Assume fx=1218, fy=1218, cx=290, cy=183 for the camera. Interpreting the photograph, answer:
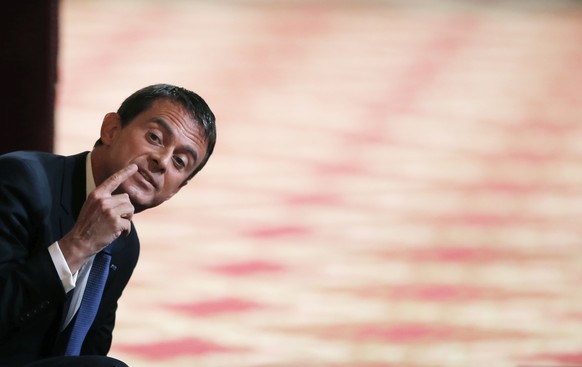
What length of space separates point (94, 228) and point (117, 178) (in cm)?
6

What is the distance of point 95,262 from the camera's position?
4.41 feet

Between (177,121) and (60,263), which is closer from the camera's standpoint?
(60,263)

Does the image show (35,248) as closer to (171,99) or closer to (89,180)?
(89,180)

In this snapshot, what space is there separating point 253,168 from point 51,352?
216 centimetres

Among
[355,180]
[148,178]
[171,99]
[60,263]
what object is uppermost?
→ [355,180]

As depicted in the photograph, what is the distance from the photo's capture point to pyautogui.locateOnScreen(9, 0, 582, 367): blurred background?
101 inches

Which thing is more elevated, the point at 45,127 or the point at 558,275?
the point at 558,275

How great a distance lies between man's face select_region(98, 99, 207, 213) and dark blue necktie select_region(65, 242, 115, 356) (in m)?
0.07

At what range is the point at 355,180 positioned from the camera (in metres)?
3.43

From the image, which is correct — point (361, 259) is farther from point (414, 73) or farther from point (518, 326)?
point (414, 73)

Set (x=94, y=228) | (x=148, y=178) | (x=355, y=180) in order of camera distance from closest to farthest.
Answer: (x=94, y=228) → (x=148, y=178) → (x=355, y=180)

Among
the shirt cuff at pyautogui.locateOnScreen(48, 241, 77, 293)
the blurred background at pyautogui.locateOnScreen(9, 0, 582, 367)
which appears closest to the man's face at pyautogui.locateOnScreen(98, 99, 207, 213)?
the shirt cuff at pyautogui.locateOnScreen(48, 241, 77, 293)

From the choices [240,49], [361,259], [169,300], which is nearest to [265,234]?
[361,259]

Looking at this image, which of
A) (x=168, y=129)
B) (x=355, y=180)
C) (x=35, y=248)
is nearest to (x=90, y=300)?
(x=35, y=248)
